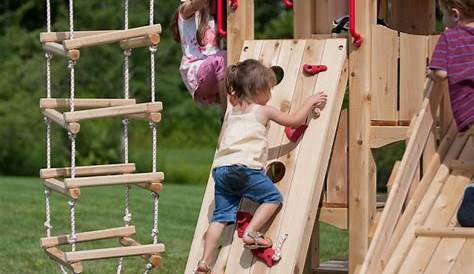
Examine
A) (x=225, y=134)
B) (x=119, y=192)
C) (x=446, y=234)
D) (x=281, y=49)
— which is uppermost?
(x=281, y=49)

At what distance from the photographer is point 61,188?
730cm

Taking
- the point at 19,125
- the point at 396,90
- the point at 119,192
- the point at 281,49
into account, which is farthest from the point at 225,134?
the point at 19,125

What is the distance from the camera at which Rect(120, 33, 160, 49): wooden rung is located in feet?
24.0

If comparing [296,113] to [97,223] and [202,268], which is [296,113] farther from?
[97,223]

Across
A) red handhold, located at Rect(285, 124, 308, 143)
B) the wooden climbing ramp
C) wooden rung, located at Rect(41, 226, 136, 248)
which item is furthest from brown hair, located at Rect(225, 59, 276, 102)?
wooden rung, located at Rect(41, 226, 136, 248)

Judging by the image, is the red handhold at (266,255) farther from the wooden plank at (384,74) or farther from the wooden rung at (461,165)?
the wooden rung at (461,165)

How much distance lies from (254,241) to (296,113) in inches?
31.9

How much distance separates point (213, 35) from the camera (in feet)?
25.6

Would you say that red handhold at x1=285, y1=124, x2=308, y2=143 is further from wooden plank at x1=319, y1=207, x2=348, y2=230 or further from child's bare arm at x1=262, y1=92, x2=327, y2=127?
wooden plank at x1=319, y1=207, x2=348, y2=230

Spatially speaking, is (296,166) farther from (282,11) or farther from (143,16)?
(282,11)

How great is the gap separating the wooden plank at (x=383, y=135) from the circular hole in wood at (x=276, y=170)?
22.8 inches

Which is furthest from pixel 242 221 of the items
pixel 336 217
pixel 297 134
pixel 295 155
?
pixel 336 217

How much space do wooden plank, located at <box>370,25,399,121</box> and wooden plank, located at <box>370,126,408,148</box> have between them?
0.08 meters

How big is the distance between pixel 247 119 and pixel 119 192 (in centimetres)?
1201
